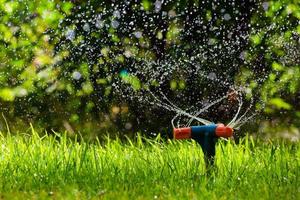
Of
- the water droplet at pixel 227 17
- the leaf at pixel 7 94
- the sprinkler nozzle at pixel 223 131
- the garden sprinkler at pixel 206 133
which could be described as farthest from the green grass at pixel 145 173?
the water droplet at pixel 227 17

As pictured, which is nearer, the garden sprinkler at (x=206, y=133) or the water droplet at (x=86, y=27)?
the garden sprinkler at (x=206, y=133)

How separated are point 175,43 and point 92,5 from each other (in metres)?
0.71

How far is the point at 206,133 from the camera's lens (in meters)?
4.09

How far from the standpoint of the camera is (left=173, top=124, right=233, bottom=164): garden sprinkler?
4.04m

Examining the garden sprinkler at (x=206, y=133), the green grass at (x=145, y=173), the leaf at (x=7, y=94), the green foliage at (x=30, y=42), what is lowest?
the green grass at (x=145, y=173)

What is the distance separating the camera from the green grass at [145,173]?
3.99 m

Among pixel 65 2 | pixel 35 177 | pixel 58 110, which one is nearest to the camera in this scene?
pixel 35 177

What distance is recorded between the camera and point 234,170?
4.39 metres

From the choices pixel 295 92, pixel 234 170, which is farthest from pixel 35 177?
pixel 295 92

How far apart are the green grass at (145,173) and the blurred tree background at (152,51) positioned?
1.09 meters

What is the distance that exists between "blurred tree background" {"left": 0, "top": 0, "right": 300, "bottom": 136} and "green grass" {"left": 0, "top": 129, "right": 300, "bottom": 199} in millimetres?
1091

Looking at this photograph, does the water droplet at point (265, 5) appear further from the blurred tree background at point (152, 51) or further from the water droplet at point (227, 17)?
the water droplet at point (227, 17)

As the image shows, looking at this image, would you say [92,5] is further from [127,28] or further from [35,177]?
[35,177]

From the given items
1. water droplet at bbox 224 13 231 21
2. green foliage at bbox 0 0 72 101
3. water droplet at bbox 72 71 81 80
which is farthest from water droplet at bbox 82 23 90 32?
water droplet at bbox 224 13 231 21
